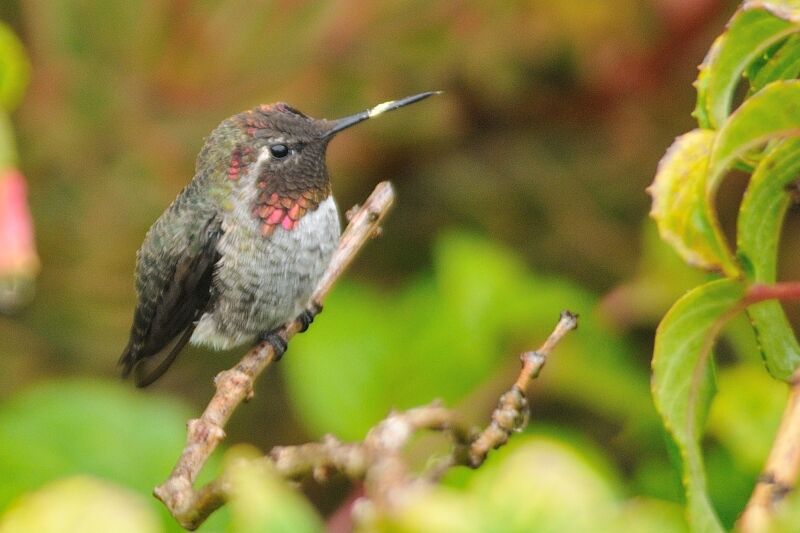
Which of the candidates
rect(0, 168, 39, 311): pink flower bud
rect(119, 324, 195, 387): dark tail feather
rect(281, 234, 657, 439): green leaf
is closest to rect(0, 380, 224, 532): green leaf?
rect(119, 324, 195, 387): dark tail feather

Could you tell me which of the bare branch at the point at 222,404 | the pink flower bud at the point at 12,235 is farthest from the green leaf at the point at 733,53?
the pink flower bud at the point at 12,235

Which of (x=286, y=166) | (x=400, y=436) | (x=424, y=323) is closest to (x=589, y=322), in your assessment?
(x=424, y=323)

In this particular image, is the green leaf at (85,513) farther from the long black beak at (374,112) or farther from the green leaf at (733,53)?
the long black beak at (374,112)

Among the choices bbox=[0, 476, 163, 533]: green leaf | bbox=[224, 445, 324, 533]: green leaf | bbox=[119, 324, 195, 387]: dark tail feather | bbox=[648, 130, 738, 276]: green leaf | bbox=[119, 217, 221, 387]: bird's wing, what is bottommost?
bbox=[119, 324, 195, 387]: dark tail feather

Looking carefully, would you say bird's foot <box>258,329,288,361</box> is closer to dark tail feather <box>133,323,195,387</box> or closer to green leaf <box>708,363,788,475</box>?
dark tail feather <box>133,323,195,387</box>

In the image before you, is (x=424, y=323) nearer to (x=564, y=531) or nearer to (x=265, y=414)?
(x=265, y=414)

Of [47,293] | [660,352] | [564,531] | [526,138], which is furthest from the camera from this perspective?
[526,138]

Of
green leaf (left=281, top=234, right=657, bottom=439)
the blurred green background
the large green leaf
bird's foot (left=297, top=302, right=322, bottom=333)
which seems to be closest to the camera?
the large green leaf
